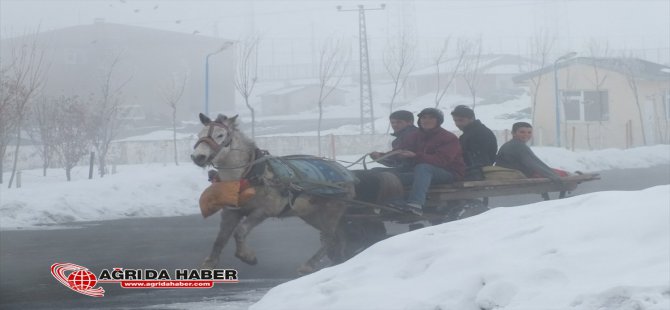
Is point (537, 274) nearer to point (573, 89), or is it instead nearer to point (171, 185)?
point (171, 185)

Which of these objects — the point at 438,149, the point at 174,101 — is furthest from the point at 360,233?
the point at 174,101

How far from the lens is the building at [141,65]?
68.6m

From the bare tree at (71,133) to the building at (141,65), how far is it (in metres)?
28.6

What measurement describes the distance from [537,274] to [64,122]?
101ft

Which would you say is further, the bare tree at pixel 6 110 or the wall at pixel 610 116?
the wall at pixel 610 116

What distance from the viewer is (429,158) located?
1127cm

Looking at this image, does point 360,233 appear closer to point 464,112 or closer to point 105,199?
point 464,112

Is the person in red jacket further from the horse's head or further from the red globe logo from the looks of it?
the red globe logo

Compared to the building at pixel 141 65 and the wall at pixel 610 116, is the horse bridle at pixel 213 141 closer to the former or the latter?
the wall at pixel 610 116

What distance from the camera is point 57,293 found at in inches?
402

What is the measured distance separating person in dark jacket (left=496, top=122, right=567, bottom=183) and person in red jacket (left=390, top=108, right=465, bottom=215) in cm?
94

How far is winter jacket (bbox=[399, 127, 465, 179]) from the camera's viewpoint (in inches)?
446

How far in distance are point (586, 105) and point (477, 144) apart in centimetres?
3966

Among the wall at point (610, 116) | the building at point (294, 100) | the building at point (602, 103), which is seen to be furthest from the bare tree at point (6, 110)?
the building at point (294, 100)
